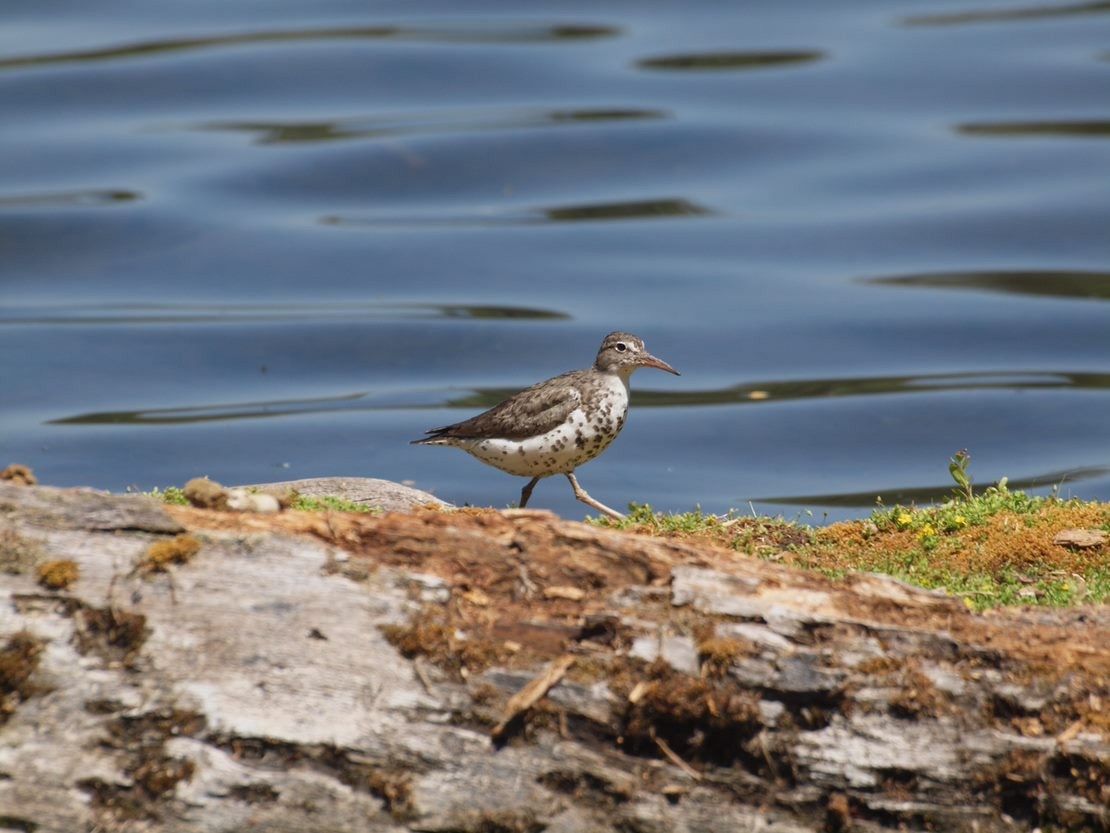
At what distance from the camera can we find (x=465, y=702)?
23.4ft

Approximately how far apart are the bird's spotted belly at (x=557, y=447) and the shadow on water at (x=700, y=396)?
1199cm

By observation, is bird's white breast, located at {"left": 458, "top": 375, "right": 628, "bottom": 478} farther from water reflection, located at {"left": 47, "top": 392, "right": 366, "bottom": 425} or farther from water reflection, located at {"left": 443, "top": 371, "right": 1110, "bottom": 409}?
water reflection, located at {"left": 47, "top": 392, "right": 366, "bottom": 425}

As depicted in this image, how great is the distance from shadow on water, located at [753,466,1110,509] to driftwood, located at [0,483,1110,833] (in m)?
12.9

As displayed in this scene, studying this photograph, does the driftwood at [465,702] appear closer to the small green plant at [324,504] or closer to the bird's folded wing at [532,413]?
the small green plant at [324,504]

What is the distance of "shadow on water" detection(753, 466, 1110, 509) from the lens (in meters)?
20.4

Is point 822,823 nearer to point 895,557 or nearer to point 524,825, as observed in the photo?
point 524,825

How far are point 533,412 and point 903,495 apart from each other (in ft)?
32.7

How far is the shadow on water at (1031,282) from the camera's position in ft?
94.9

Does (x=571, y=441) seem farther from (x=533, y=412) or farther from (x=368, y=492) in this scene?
(x=368, y=492)

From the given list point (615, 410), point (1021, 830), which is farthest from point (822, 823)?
point (615, 410)

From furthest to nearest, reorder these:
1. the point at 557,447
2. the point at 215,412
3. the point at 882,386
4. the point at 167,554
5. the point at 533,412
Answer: the point at 882,386
the point at 215,412
the point at 533,412
the point at 557,447
the point at 167,554

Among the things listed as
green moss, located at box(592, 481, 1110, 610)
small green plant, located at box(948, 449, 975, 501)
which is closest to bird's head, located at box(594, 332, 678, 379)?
green moss, located at box(592, 481, 1110, 610)

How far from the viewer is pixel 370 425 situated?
79.4 feet

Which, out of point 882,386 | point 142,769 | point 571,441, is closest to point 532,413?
point 571,441
